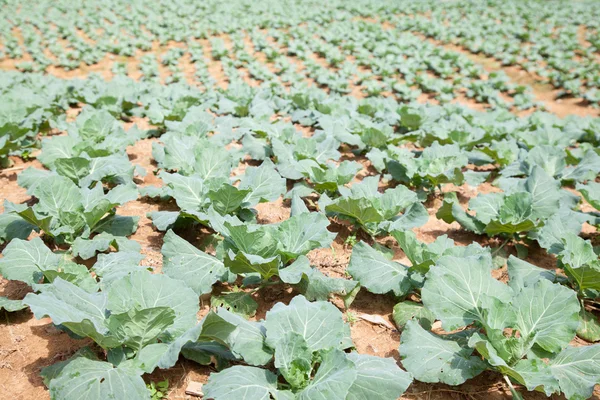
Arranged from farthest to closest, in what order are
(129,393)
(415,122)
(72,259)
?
(415,122), (72,259), (129,393)

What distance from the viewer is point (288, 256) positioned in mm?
3107

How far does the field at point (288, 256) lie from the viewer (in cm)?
240

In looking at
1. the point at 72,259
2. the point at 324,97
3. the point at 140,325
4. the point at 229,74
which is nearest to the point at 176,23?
the point at 229,74

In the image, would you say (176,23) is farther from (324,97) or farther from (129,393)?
(129,393)

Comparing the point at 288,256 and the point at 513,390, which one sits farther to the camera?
the point at 288,256

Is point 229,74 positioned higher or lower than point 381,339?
lower

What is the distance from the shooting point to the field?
2.40 meters

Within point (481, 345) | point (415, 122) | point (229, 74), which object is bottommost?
point (229, 74)

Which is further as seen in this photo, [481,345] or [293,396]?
[481,345]

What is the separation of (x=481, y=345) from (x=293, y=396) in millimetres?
1029

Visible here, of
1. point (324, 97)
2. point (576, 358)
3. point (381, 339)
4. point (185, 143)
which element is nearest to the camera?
point (576, 358)

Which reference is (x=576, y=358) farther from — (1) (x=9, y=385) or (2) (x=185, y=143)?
(2) (x=185, y=143)

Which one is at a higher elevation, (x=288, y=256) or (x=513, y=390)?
(x=288, y=256)

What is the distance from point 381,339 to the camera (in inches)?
119
